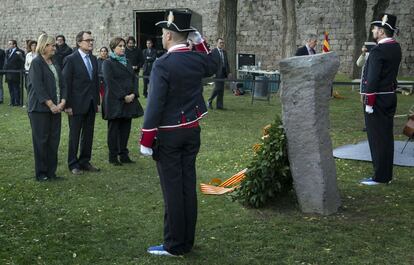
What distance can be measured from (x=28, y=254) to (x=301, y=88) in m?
2.84

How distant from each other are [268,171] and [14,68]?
42.0 feet

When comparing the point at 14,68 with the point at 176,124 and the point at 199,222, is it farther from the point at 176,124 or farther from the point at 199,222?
the point at 176,124

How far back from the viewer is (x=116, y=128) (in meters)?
8.00

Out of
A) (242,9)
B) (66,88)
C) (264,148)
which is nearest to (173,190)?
(264,148)

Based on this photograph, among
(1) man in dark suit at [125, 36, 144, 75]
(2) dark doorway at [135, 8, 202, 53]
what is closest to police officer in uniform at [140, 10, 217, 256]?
(1) man in dark suit at [125, 36, 144, 75]

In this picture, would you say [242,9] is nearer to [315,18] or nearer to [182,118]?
[315,18]

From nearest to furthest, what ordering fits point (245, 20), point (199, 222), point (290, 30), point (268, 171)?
1. point (199, 222)
2. point (268, 171)
3. point (290, 30)
4. point (245, 20)

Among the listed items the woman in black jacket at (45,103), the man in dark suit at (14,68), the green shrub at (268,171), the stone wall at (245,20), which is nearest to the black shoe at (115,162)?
the woman in black jacket at (45,103)

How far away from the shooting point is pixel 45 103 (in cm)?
678

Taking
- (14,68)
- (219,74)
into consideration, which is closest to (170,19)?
(219,74)

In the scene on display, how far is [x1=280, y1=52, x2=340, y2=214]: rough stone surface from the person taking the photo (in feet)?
17.8

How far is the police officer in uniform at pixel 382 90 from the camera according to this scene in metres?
6.59

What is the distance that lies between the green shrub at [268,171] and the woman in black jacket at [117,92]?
8.49 feet

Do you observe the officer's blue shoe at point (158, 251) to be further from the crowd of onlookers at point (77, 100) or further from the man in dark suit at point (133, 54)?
the man in dark suit at point (133, 54)
